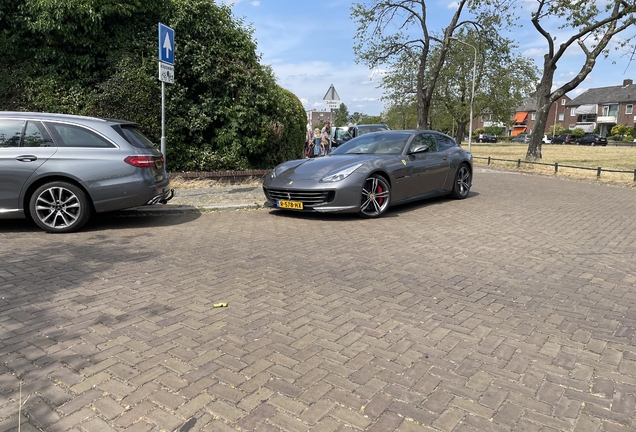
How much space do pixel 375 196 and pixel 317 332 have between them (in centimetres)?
483

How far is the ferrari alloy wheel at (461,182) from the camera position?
10094mm

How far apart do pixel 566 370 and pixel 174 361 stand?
7.98 feet

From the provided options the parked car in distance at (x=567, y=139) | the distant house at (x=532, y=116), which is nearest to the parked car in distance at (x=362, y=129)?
the parked car in distance at (x=567, y=139)

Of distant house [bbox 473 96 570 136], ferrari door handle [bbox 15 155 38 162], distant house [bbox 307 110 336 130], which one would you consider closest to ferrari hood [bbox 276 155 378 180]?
ferrari door handle [bbox 15 155 38 162]

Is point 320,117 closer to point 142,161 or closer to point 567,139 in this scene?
point 567,139

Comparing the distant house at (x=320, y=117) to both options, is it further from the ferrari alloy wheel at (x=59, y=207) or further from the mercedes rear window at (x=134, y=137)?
the ferrari alloy wheel at (x=59, y=207)

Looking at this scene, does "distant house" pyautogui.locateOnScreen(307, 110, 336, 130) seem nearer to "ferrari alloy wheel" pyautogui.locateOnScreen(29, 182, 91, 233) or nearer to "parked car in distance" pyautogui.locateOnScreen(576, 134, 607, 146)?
"ferrari alloy wheel" pyautogui.locateOnScreen(29, 182, 91, 233)

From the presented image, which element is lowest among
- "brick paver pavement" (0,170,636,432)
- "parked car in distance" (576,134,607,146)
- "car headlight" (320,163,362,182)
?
"brick paver pavement" (0,170,636,432)

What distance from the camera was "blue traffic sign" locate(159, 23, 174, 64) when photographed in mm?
8570

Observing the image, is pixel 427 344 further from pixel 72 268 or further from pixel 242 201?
pixel 242 201

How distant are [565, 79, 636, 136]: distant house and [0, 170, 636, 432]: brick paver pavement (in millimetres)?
93734

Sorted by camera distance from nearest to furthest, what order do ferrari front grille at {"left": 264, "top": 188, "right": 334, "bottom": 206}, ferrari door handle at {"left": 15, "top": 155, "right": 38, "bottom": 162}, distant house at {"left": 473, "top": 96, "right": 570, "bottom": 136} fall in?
ferrari door handle at {"left": 15, "top": 155, "right": 38, "bottom": 162} → ferrari front grille at {"left": 264, "top": 188, "right": 334, "bottom": 206} → distant house at {"left": 473, "top": 96, "right": 570, "bottom": 136}

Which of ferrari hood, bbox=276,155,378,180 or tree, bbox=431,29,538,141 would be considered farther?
tree, bbox=431,29,538,141

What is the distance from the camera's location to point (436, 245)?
6070 mm
